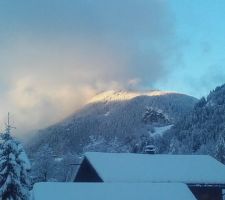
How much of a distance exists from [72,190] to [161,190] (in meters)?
6.34

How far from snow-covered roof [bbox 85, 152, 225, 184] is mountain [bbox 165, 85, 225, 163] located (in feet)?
259

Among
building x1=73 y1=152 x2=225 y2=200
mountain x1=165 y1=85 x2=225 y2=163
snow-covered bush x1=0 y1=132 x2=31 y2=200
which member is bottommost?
snow-covered bush x1=0 y1=132 x2=31 y2=200

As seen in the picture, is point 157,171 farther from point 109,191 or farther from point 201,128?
point 201,128

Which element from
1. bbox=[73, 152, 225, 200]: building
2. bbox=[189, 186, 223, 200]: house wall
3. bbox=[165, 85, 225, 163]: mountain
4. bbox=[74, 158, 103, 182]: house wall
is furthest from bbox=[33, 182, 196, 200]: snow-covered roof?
bbox=[165, 85, 225, 163]: mountain

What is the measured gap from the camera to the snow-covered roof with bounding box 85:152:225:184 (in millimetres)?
41812

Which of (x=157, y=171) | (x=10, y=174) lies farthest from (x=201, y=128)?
(x=10, y=174)

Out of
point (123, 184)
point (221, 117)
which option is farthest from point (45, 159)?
point (221, 117)

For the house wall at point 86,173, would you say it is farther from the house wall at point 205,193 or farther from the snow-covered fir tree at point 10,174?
the snow-covered fir tree at point 10,174

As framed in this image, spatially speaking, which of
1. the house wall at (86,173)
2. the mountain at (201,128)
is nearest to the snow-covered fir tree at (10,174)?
the house wall at (86,173)

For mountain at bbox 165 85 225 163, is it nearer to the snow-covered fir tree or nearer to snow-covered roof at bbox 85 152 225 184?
snow-covered roof at bbox 85 152 225 184

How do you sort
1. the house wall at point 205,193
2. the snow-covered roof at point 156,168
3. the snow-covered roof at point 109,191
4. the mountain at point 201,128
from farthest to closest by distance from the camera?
the mountain at point 201,128 < the house wall at point 205,193 < the snow-covered roof at point 156,168 < the snow-covered roof at point 109,191

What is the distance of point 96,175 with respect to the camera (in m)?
43.3

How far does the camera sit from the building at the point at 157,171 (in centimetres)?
4184

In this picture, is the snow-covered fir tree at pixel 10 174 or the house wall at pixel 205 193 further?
the house wall at pixel 205 193
